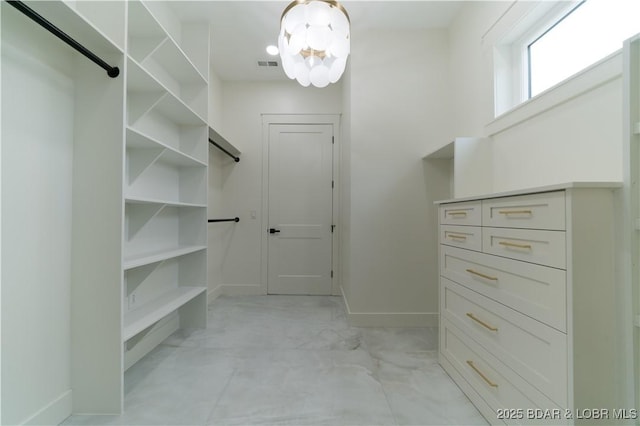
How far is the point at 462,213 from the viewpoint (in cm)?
164

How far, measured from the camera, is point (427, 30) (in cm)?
270

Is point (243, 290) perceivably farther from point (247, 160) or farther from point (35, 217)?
point (35, 217)

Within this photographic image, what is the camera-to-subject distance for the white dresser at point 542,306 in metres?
0.93

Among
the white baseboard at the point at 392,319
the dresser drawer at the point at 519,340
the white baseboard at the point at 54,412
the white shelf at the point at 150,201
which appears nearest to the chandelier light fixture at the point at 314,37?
the white shelf at the point at 150,201

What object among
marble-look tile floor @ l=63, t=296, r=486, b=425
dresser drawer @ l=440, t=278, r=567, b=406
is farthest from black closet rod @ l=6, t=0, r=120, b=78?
dresser drawer @ l=440, t=278, r=567, b=406

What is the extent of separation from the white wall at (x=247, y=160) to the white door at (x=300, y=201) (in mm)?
190

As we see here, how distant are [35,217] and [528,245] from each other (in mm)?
2169

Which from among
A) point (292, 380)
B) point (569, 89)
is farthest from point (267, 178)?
point (569, 89)

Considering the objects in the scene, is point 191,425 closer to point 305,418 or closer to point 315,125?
point 305,418

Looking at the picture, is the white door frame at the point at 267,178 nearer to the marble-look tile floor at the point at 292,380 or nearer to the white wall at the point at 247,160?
the white wall at the point at 247,160

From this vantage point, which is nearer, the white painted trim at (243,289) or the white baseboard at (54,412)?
the white baseboard at (54,412)

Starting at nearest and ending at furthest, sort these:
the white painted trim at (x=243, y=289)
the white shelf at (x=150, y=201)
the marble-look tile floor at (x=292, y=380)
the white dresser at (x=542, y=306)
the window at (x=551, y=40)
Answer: the white dresser at (x=542, y=306), the window at (x=551, y=40), the marble-look tile floor at (x=292, y=380), the white shelf at (x=150, y=201), the white painted trim at (x=243, y=289)

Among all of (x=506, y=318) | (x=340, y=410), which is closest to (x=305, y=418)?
(x=340, y=410)

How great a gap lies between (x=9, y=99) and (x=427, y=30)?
312cm
